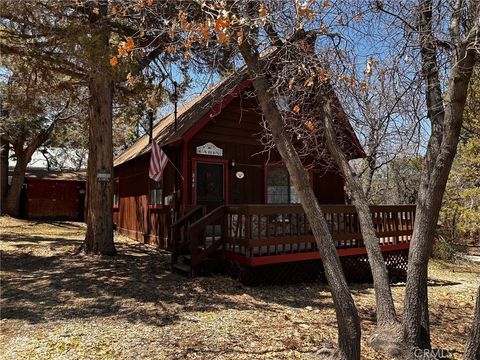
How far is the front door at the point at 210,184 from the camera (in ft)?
36.1

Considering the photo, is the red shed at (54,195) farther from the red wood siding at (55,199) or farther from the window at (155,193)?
the window at (155,193)

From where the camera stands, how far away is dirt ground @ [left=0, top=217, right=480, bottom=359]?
4.56 meters

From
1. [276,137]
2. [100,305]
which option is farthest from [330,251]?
[100,305]

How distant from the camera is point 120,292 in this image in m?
6.82

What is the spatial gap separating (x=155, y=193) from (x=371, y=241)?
9.09m

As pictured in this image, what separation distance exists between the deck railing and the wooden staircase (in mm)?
239

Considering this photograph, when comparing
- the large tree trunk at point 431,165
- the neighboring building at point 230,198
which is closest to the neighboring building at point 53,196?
the neighboring building at point 230,198

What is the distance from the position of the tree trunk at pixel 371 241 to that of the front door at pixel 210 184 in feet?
20.2

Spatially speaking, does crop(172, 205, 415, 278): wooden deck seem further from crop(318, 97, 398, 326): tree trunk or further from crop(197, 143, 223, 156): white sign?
crop(318, 97, 398, 326): tree trunk

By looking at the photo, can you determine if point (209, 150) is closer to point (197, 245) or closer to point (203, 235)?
point (203, 235)

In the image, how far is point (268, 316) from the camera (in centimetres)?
602

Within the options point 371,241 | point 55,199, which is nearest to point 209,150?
point 371,241

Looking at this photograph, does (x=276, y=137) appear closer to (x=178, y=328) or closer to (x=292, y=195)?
(x=178, y=328)

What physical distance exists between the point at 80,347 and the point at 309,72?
4390 mm
